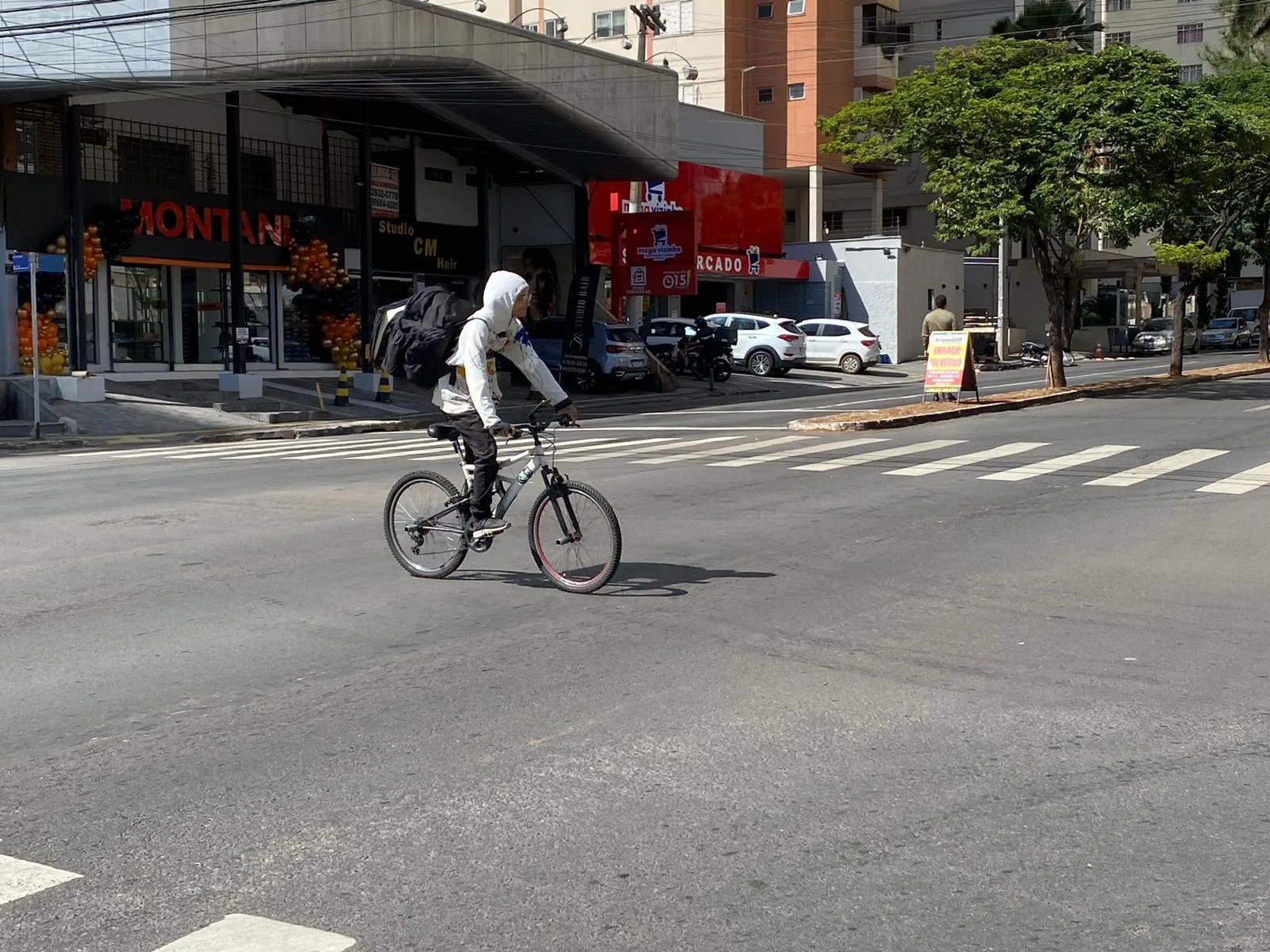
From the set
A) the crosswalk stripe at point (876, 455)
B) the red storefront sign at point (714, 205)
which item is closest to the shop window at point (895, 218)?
the red storefront sign at point (714, 205)

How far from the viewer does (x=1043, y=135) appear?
27.5 meters

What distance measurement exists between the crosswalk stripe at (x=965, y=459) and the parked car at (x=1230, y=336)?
51.6 metres

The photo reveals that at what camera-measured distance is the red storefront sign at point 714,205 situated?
146 ft

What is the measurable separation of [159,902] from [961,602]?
5586 millimetres

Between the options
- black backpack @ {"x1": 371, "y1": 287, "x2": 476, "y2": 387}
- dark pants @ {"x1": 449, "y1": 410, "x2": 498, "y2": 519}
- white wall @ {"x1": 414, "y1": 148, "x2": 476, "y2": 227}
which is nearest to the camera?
black backpack @ {"x1": 371, "y1": 287, "x2": 476, "y2": 387}

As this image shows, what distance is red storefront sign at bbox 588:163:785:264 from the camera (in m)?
44.5

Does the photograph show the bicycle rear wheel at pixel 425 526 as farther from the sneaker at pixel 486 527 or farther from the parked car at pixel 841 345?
the parked car at pixel 841 345

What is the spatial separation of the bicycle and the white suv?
31916 millimetres

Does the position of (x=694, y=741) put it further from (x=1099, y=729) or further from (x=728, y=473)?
(x=728, y=473)

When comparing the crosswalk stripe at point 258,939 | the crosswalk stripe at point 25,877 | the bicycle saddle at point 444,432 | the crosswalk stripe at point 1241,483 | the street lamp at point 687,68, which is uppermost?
the street lamp at point 687,68

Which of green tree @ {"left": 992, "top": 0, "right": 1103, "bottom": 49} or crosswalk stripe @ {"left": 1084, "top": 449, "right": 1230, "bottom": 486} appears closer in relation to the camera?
crosswalk stripe @ {"left": 1084, "top": 449, "right": 1230, "bottom": 486}

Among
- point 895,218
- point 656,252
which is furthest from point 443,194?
point 895,218

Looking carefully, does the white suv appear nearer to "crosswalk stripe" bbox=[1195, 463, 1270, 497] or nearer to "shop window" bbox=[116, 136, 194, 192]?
"shop window" bbox=[116, 136, 194, 192]

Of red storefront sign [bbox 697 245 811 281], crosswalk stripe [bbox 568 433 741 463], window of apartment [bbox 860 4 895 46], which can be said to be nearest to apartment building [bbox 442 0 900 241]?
window of apartment [bbox 860 4 895 46]
